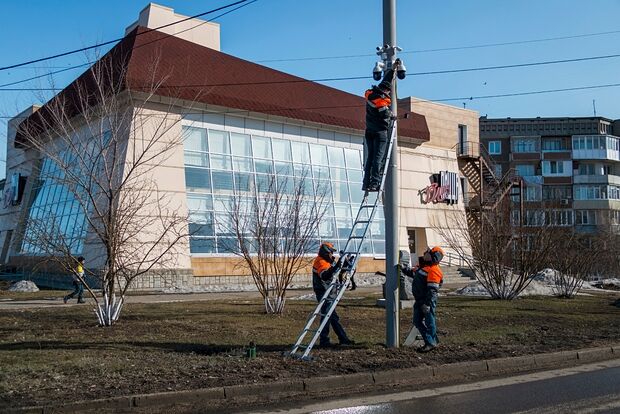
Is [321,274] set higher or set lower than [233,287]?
higher

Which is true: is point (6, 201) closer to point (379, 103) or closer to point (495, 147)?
point (379, 103)

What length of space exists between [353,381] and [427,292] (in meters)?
2.44

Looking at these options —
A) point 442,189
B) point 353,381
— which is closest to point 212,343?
point 353,381

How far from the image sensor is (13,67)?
16.1m

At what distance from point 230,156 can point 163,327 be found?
1755cm

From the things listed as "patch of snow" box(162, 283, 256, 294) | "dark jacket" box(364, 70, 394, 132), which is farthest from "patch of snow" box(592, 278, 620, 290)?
"dark jacket" box(364, 70, 394, 132)

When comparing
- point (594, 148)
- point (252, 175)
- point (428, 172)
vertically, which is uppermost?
point (594, 148)

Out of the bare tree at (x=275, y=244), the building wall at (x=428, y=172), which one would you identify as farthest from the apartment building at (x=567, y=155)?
the bare tree at (x=275, y=244)

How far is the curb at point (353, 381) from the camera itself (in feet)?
23.2

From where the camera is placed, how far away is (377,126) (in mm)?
10531

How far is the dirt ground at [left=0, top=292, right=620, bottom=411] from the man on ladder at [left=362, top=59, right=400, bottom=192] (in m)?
3.08

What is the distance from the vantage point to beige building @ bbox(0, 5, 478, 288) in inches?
1038

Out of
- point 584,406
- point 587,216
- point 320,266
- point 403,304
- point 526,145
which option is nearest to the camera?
point 584,406

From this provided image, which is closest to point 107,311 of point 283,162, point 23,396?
point 23,396
